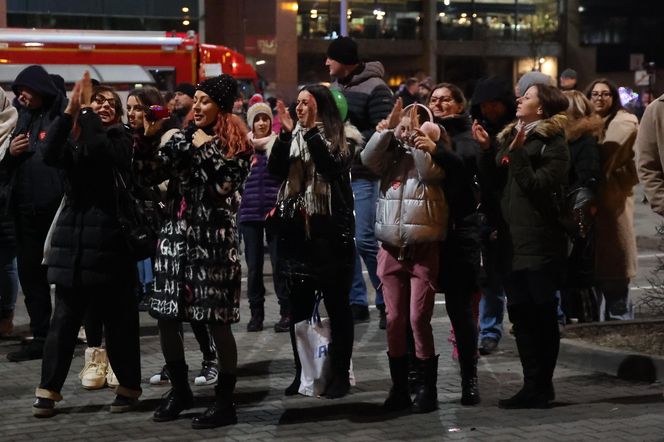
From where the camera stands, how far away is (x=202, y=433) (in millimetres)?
6922

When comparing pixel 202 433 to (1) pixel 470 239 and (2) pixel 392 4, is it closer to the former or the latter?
(1) pixel 470 239

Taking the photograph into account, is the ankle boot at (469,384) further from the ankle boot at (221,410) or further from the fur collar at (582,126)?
the fur collar at (582,126)

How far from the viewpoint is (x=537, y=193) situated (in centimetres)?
738

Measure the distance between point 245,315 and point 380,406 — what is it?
3.81 m

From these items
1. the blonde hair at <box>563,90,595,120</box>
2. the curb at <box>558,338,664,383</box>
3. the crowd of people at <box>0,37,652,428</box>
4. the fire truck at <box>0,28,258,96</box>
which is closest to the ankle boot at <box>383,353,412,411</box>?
the crowd of people at <box>0,37,652,428</box>

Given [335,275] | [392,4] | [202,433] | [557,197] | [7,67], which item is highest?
[392,4]

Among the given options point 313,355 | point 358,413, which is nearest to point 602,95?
point 313,355

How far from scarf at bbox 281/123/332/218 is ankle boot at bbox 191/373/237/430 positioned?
116 centimetres

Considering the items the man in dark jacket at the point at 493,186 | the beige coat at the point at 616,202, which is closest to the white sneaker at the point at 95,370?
the man in dark jacket at the point at 493,186

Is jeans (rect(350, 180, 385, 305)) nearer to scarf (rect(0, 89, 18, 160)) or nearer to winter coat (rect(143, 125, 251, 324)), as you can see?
scarf (rect(0, 89, 18, 160))

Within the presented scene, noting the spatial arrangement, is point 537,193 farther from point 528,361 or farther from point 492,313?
point 492,313

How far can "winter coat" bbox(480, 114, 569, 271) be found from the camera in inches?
291

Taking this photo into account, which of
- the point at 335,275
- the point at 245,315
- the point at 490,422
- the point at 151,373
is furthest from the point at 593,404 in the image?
the point at 245,315

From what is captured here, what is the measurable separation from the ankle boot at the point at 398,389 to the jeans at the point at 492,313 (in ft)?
6.45
